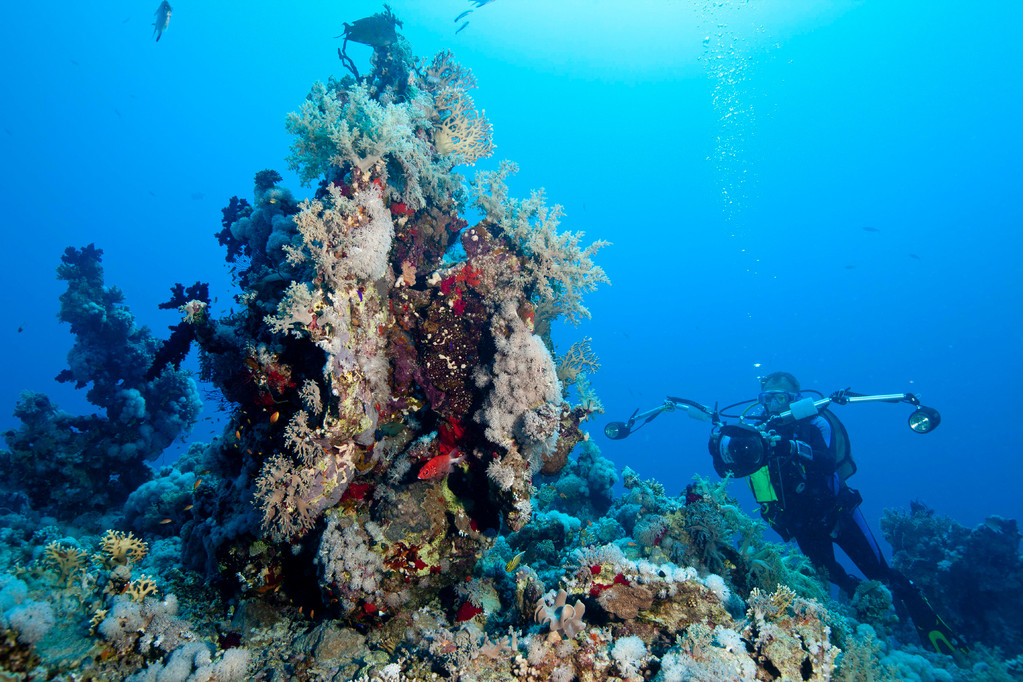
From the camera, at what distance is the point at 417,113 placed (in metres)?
6.60

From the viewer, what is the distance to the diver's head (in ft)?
40.8

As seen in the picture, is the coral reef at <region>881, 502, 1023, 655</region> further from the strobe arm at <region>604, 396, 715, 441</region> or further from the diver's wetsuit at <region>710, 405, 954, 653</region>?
the strobe arm at <region>604, 396, 715, 441</region>

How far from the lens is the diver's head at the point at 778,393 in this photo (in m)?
12.4

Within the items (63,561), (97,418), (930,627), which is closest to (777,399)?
(930,627)

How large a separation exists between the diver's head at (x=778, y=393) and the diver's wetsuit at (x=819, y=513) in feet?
5.96

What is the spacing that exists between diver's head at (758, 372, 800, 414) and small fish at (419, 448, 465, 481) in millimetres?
10947

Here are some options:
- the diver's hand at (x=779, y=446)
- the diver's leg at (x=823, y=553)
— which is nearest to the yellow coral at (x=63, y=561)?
the diver's hand at (x=779, y=446)

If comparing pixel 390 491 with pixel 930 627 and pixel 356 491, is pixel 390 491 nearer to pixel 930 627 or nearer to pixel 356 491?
pixel 356 491

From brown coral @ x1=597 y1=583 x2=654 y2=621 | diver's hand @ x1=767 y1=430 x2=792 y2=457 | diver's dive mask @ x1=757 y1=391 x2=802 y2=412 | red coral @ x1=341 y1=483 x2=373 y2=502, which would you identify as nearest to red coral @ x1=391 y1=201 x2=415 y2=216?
red coral @ x1=341 y1=483 x2=373 y2=502

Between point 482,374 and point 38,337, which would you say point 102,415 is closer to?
point 482,374

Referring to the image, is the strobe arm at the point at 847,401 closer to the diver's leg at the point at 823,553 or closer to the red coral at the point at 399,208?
the diver's leg at the point at 823,553

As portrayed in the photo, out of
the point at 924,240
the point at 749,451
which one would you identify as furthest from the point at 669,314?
the point at 749,451

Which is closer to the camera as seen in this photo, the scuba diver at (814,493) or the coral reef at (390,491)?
the coral reef at (390,491)

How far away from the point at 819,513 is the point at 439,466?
35.1 feet
